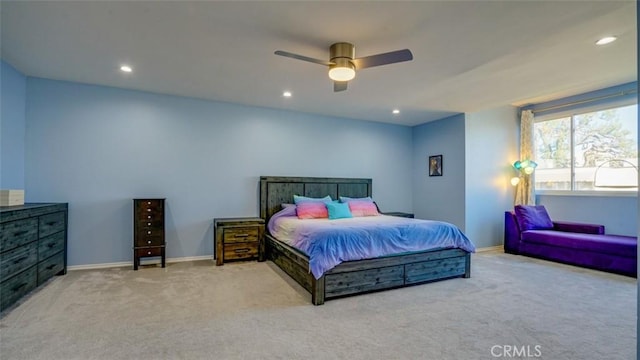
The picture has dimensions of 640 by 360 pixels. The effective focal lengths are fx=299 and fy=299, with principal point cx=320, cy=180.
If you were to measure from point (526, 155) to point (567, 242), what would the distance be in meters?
2.03

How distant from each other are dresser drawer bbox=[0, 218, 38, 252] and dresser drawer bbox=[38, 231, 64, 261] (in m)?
0.20

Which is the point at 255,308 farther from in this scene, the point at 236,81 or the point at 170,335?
the point at 236,81

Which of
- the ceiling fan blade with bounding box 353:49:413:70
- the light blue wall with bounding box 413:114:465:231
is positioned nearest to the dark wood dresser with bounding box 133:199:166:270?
the ceiling fan blade with bounding box 353:49:413:70

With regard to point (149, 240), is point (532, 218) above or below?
above

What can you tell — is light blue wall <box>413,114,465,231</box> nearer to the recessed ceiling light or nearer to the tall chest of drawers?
the recessed ceiling light

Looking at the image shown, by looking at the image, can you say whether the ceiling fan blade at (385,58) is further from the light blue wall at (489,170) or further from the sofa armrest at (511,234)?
the sofa armrest at (511,234)

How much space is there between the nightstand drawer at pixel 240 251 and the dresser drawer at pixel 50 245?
6.89ft

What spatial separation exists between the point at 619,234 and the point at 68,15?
25.6ft

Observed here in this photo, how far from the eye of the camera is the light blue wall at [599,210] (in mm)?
4797

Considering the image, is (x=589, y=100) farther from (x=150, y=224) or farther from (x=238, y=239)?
(x=150, y=224)

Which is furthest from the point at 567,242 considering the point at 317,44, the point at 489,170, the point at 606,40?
the point at 317,44

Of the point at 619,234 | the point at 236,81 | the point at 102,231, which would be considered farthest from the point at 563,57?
the point at 102,231

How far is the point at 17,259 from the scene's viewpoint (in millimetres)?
2996

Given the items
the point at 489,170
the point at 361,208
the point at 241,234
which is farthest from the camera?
the point at 489,170
